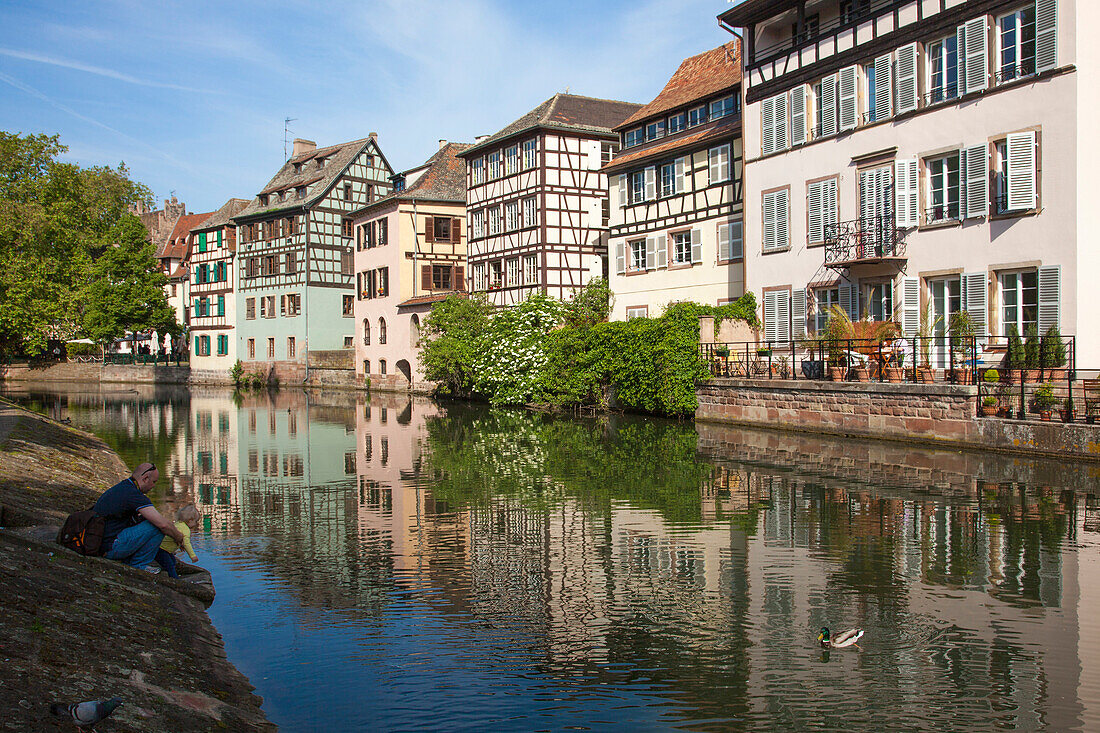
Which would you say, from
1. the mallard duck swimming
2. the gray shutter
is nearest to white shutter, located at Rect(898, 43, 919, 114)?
the gray shutter

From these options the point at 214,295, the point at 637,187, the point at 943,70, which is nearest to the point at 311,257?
the point at 214,295

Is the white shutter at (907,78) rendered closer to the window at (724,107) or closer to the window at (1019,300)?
the window at (1019,300)

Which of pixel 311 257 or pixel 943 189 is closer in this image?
pixel 943 189

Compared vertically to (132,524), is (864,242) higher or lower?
higher

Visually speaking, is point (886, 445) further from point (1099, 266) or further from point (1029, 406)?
point (1099, 266)

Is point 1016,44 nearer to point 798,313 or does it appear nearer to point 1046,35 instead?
point 1046,35

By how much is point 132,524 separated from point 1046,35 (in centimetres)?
2369

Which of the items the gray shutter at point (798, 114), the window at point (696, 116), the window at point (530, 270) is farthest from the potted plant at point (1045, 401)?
the window at point (530, 270)

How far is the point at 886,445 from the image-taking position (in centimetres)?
2366

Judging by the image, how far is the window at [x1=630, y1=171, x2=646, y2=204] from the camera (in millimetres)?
40344

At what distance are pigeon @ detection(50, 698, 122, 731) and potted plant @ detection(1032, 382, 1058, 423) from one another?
20.1 metres

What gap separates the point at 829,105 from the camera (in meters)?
29.8

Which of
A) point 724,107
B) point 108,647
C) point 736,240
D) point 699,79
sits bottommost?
point 108,647

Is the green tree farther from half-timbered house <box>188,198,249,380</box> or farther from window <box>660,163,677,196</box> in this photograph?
window <box>660,163,677,196</box>
